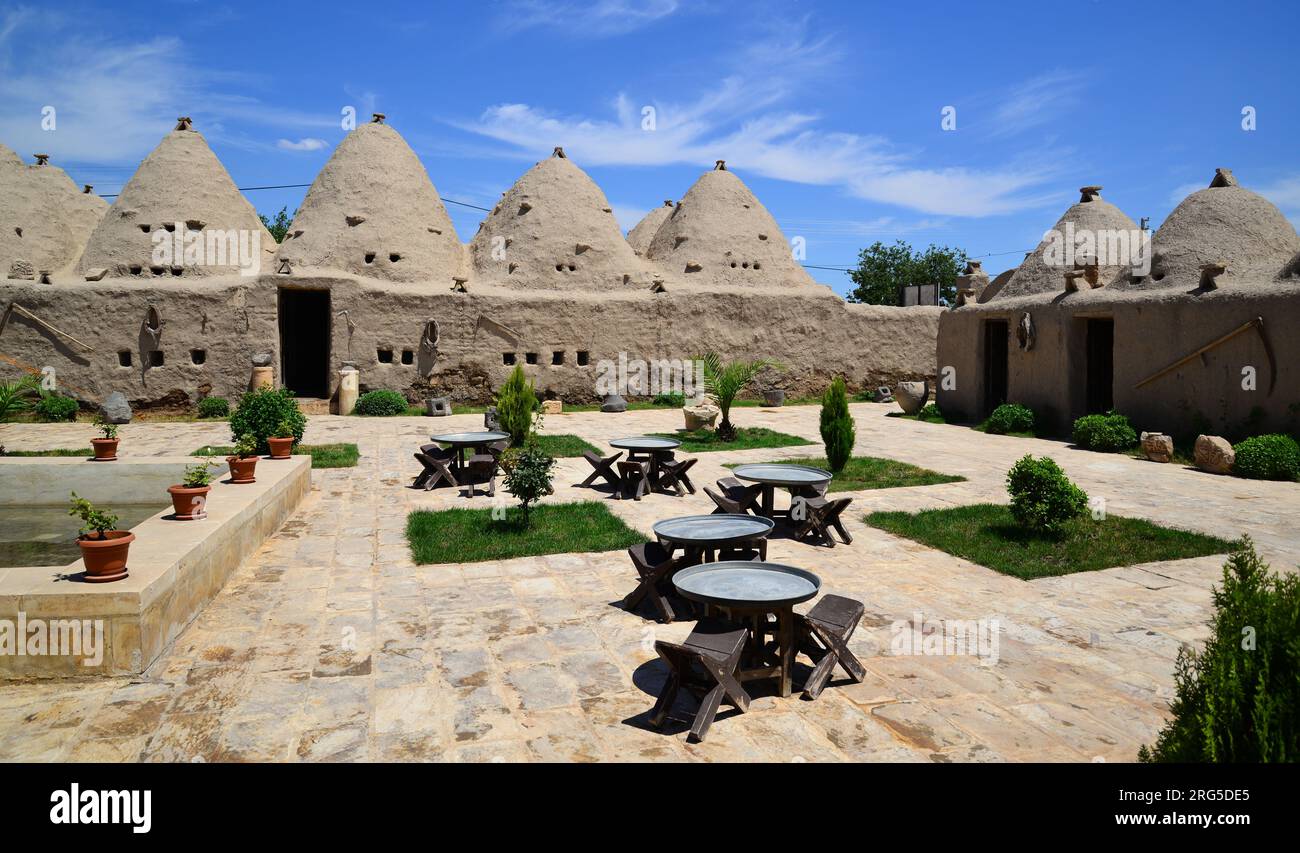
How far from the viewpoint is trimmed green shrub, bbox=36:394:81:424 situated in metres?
19.7

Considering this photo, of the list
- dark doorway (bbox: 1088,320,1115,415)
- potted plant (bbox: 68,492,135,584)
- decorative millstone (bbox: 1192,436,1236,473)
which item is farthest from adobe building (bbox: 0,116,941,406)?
potted plant (bbox: 68,492,135,584)

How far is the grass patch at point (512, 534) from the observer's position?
8.66 m

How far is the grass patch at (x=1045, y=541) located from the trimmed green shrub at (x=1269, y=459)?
A: 492 cm

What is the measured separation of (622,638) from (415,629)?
1.68 m

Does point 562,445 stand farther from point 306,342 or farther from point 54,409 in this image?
point 306,342

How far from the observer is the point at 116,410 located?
19.6m

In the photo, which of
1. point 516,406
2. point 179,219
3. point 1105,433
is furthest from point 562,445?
point 179,219

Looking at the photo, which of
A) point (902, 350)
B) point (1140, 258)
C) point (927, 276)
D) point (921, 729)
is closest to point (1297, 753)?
point (921, 729)

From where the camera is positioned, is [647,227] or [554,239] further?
[647,227]

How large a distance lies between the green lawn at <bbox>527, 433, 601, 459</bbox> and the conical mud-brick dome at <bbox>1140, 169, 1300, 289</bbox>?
12.4 meters

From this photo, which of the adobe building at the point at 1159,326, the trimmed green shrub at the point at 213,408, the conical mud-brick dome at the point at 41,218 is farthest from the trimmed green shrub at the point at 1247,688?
the conical mud-brick dome at the point at 41,218

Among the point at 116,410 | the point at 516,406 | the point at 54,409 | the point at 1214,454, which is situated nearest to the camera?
the point at 1214,454

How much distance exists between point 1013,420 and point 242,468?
16.2 metres
